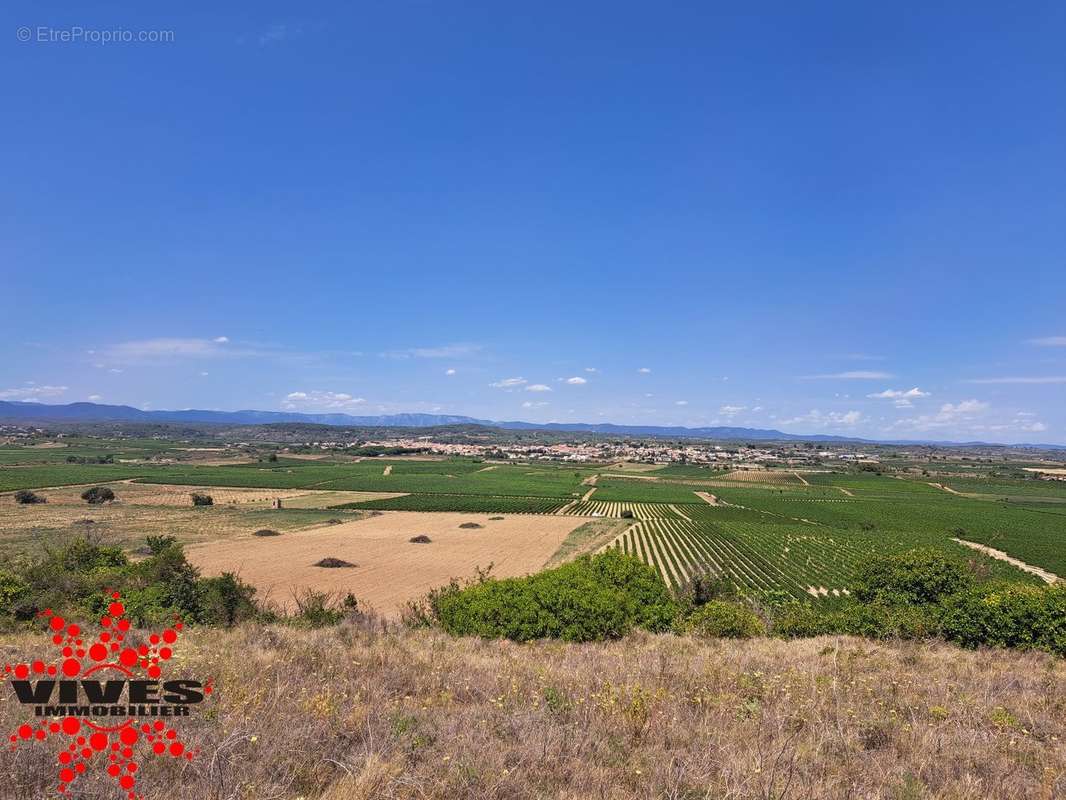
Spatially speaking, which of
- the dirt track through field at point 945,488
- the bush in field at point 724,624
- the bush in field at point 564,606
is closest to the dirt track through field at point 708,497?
the dirt track through field at point 945,488

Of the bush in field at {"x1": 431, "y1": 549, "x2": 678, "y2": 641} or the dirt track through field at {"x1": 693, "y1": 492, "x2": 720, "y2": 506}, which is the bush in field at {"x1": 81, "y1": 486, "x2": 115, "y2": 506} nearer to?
the bush in field at {"x1": 431, "y1": 549, "x2": 678, "y2": 641}

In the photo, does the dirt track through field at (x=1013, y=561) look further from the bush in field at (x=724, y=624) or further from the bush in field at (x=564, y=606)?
the bush in field at (x=564, y=606)

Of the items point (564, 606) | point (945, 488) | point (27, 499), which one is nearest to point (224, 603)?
point (564, 606)

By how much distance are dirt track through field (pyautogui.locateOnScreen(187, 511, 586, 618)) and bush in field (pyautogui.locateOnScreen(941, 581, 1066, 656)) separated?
2766cm

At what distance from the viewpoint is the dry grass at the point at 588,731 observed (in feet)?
15.3

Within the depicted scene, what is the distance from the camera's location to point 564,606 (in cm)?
1825

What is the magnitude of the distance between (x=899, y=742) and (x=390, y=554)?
188 feet

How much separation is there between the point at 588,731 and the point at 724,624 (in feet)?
49.2

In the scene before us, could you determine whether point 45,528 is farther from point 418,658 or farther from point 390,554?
point 418,658

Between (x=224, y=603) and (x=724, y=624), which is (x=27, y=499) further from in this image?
(x=724, y=624)

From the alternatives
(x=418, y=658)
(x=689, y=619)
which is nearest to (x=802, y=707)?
(x=418, y=658)

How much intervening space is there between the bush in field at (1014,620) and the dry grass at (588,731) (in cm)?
996

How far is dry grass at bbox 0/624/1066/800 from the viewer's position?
466cm

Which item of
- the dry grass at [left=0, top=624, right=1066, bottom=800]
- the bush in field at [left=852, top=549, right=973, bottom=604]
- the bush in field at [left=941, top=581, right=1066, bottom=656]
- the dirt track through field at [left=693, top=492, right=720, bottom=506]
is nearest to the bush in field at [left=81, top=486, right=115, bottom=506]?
the dry grass at [left=0, top=624, right=1066, bottom=800]
